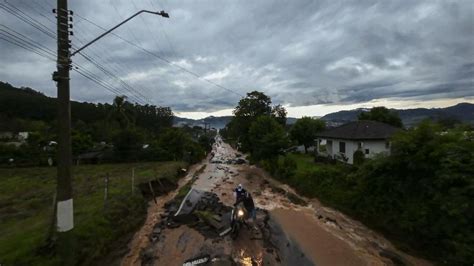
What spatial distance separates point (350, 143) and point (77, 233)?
25.8 metres

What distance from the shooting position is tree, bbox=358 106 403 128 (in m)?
44.3

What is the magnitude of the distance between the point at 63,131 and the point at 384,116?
4635 centimetres

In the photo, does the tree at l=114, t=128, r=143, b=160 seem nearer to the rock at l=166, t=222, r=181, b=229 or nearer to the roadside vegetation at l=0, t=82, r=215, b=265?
the roadside vegetation at l=0, t=82, r=215, b=265

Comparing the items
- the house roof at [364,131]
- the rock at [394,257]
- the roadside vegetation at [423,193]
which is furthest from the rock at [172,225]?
the house roof at [364,131]

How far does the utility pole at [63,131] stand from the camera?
307 inches

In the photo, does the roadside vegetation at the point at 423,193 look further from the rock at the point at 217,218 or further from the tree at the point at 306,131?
the tree at the point at 306,131

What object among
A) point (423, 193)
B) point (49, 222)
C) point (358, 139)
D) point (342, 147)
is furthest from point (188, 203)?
point (342, 147)

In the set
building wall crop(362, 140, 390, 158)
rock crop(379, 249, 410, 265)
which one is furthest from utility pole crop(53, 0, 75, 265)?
building wall crop(362, 140, 390, 158)

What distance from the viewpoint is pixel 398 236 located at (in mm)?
13109

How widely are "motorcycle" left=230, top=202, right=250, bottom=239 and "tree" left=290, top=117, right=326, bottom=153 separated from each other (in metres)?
31.5

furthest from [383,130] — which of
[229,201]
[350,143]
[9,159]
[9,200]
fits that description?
[9,159]

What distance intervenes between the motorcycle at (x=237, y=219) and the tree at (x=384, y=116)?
3851 cm

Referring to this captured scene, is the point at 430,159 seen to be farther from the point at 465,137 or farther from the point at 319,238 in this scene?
the point at 319,238

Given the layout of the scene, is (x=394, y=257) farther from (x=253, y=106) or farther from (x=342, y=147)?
(x=253, y=106)
